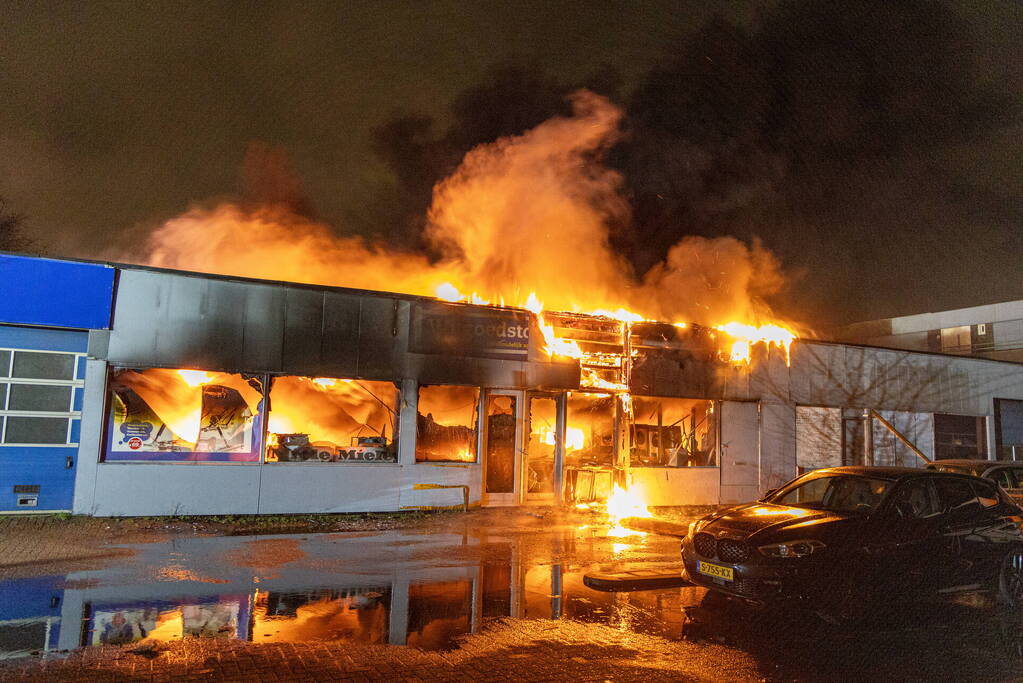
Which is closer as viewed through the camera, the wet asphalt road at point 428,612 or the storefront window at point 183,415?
the wet asphalt road at point 428,612

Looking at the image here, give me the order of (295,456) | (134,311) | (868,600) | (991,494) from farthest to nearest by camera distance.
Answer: (295,456), (134,311), (991,494), (868,600)

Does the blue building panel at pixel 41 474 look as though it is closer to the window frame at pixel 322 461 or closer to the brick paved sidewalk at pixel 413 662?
the window frame at pixel 322 461

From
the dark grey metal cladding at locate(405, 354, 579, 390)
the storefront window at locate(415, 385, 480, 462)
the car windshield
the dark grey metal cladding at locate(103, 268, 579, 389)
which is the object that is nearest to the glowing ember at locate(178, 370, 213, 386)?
the dark grey metal cladding at locate(103, 268, 579, 389)

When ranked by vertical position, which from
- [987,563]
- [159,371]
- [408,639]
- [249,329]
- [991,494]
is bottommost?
[408,639]

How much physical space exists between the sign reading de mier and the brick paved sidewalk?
28.2ft

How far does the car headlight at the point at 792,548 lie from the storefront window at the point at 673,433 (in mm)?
9588

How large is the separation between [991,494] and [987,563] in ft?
3.47

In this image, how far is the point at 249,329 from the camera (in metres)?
12.8

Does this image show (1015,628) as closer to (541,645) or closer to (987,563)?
(987,563)

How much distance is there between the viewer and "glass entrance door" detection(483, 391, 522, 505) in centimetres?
1476

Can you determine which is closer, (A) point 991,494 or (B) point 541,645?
(B) point 541,645

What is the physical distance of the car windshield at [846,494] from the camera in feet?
24.5

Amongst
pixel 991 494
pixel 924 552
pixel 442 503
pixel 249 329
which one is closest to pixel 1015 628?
pixel 924 552

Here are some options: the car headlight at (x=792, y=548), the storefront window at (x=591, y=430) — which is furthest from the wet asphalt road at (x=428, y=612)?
the storefront window at (x=591, y=430)
